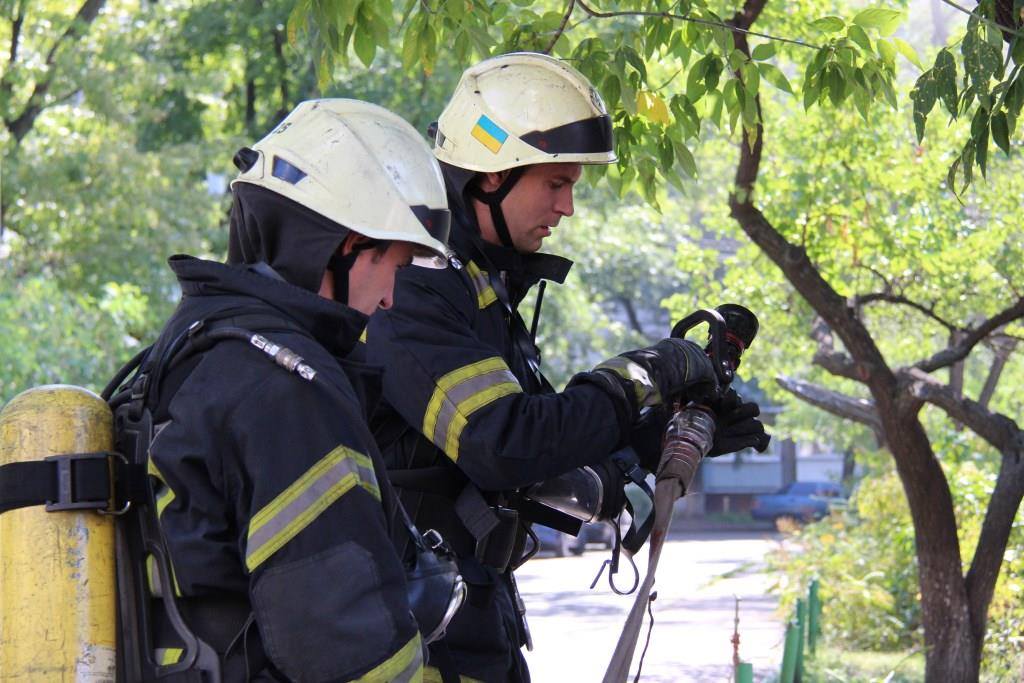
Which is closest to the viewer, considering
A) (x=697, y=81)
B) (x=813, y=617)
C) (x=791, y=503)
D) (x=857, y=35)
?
(x=857, y=35)

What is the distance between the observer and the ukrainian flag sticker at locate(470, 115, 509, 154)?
3.41 m

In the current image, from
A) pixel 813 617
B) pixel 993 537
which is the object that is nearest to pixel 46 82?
Answer: pixel 813 617

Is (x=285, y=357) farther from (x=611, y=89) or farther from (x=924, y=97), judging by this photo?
(x=611, y=89)

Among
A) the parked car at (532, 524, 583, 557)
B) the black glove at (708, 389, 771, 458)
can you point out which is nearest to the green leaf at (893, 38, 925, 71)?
the black glove at (708, 389, 771, 458)

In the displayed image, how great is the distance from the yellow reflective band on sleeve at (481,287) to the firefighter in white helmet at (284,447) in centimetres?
96

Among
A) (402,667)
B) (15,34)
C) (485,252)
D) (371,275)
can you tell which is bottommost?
(402,667)

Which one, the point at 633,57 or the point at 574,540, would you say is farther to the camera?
the point at 574,540

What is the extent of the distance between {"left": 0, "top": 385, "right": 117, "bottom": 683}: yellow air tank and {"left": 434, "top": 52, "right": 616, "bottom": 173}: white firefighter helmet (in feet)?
5.24

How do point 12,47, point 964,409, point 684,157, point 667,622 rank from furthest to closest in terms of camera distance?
point 12,47
point 667,622
point 964,409
point 684,157

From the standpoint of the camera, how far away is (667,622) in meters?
15.4

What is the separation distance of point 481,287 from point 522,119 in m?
0.47

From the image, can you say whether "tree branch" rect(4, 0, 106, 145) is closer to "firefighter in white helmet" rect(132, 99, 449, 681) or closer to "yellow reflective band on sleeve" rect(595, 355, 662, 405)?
"yellow reflective band on sleeve" rect(595, 355, 662, 405)

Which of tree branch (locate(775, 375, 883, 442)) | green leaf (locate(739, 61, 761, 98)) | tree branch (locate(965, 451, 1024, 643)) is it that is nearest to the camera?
green leaf (locate(739, 61, 761, 98))

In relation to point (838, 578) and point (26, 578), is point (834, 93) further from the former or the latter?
point (838, 578)
